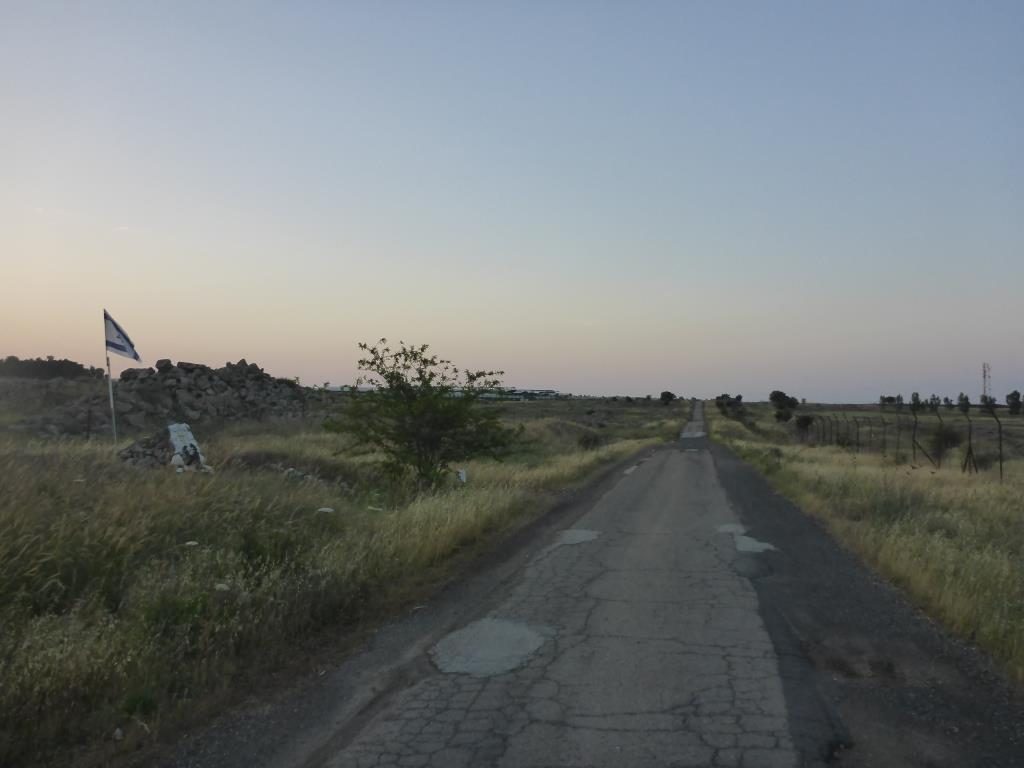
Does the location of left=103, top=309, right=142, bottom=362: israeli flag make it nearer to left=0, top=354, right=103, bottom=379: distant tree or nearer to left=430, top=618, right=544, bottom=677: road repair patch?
left=430, top=618, right=544, bottom=677: road repair patch

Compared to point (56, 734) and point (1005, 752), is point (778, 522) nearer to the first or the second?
point (1005, 752)

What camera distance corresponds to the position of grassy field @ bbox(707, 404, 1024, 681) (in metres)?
6.72

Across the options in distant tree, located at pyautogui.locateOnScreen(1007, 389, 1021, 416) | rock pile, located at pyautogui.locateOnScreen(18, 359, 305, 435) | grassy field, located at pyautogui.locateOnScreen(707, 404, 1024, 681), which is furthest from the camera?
distant tree, located at pyautogui.locateOnScreen(1007, 389, 1021, 416)

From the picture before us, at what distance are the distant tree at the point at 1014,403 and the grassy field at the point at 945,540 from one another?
101411 mm

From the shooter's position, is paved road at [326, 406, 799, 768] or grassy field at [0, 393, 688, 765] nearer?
paved road at [326, 406, 799, 768]

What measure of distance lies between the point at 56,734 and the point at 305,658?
1.84 m

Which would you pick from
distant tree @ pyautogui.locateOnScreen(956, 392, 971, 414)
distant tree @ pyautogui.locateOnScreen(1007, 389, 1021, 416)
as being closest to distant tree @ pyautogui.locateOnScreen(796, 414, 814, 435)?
distant tree @ pyautogui.locateOnScreen(956, 392, 971, 414)

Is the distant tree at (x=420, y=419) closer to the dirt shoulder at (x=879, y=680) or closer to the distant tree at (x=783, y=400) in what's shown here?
the dirt shoulder at (x=879, y=680)

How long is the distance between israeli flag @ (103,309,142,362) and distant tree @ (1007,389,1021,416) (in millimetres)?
118709

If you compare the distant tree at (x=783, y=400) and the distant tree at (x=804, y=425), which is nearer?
the distant tree at (x=804, y=425)

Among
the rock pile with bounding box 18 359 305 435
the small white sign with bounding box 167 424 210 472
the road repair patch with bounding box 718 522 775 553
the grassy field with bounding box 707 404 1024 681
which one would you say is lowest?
the road repair patch with bounding box 718 522 775 553

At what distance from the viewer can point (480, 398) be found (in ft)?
55.9

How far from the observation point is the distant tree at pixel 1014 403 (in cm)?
10671

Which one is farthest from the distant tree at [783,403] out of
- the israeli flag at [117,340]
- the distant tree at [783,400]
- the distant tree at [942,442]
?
the israeli flag at [117,340]
